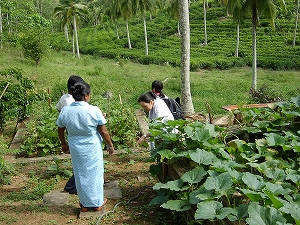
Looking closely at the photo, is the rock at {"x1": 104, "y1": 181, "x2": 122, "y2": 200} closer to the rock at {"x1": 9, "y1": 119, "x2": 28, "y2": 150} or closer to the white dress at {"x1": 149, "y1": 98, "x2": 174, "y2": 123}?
the white dress at {"x1": 149, "y1": 98, "x2": 174, "y2": 123}

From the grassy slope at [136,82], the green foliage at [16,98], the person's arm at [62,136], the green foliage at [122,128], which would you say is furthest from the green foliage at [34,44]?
the person's arm at [62,136]

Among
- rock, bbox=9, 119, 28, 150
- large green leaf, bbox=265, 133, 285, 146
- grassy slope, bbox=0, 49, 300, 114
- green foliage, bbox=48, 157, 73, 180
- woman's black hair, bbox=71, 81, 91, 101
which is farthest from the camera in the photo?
grassy slope, bbox=0, 49, 300, 114

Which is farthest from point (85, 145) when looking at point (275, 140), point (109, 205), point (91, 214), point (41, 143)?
point (41, 143)

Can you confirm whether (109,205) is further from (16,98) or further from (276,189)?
(16,98)

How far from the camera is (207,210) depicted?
2.90 m

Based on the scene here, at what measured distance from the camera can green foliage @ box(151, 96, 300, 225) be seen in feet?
9.36

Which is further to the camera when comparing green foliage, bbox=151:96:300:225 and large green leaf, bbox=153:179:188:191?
large green leaf, bbox=153:179:188:191

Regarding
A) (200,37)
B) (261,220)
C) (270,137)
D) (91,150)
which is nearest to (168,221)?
(91,150)

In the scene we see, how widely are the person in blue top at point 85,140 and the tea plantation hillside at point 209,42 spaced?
2549 centimetres

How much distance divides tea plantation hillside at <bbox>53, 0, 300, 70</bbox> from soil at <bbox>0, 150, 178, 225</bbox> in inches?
944

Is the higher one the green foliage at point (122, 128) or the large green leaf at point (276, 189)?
the large green leaf at point (276, 189)

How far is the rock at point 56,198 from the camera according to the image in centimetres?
489

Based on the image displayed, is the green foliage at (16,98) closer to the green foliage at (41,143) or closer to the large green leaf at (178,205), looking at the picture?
the green foliage at (41,143)

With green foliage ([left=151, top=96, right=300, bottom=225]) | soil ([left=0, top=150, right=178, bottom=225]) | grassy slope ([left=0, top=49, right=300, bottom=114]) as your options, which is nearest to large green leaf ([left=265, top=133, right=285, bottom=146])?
green foliage ([left=151, top=96, right=300, bottom=225])
